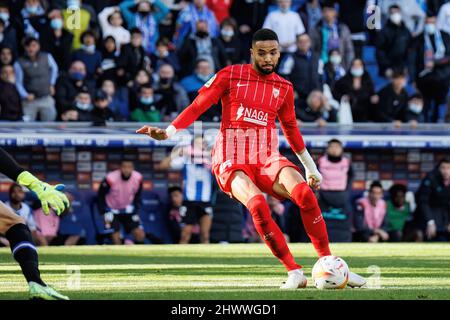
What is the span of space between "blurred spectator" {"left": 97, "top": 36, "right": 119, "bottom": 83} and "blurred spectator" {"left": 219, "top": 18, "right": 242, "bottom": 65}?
1865mm

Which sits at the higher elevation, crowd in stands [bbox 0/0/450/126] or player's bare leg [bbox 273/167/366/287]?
crowd in stands [bbox 0/0/450/126]

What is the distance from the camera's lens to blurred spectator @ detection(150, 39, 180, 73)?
22047 mm

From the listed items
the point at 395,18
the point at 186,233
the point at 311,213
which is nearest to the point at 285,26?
the point at 395,18

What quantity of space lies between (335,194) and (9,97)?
522cm

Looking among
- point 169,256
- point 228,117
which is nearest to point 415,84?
point 169,256

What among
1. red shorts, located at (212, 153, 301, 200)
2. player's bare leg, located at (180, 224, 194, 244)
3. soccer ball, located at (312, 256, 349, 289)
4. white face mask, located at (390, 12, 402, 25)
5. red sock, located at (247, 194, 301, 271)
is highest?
white face mask, located at (390, 12, 402, 25)

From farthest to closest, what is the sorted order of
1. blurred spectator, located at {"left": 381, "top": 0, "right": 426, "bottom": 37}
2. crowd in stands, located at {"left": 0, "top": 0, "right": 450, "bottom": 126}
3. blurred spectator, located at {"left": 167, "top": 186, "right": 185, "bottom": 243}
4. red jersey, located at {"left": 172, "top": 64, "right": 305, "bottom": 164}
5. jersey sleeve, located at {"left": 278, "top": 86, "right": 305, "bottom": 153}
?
blurred spectator, located at {"left": 381, "top": 0, "right": 426, "bottom": 37} → crowd in stands, located at {"left": 0, "top": 0, "right": 450, "bottom": 126} → blurred spectator, located at {"left": 167, "top": 186, "right": 185, "bottom": 243} → jersey sleeve, located at {"left": 278, "top": 86, "right": 305, "bottom": 153} → red jersey, located at {"left": 172, "top": 64, "right": 305, "bottom": 164}

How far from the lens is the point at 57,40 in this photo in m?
21.8

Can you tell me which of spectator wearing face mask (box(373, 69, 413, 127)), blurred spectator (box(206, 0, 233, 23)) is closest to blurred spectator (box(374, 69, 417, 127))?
spectator wearing face mask (box(373, 69, 413, 127))

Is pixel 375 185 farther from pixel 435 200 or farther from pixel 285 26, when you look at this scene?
pixel 285 26

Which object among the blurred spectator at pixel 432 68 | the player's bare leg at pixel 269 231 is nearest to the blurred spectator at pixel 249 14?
the blurred spectator at pixel 432 68

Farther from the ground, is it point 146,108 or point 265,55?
point 265,55

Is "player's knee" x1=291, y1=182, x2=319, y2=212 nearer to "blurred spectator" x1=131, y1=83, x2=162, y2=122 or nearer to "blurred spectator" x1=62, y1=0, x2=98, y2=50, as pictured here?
"blurred spectator" x1=131, y1=83, x2=162, y2=122

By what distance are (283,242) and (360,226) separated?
33.5 feet
